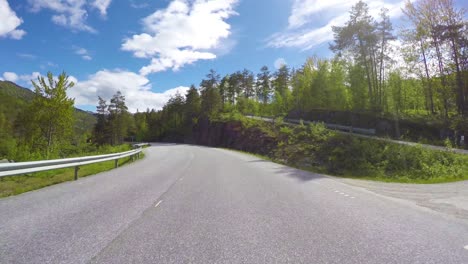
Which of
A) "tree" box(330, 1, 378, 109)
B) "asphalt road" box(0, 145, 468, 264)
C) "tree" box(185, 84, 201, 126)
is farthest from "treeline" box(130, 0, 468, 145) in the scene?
"asphalt road" box(0, 145, 468, 264)

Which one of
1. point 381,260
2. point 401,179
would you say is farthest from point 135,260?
point 401,179

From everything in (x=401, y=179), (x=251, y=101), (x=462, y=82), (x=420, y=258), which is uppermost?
(x=251, y=101)

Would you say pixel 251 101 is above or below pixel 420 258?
above

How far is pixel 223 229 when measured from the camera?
5.21 meters

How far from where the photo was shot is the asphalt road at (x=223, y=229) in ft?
13.1

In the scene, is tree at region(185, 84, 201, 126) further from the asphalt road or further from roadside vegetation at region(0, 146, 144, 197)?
the asphalt road

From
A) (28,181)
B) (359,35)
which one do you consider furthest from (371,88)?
(28,181)

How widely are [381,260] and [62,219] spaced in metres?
5.80

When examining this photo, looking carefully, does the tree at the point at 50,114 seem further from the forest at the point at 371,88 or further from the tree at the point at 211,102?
the tree at the point at 211,102

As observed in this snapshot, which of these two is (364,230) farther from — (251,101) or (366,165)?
(251,101)

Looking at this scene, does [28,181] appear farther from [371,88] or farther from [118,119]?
[118,119]

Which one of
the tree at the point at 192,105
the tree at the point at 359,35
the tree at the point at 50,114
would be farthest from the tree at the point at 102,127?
the tree at the point at 359,35

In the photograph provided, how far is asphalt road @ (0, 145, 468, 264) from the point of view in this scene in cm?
400

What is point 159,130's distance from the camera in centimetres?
11231
